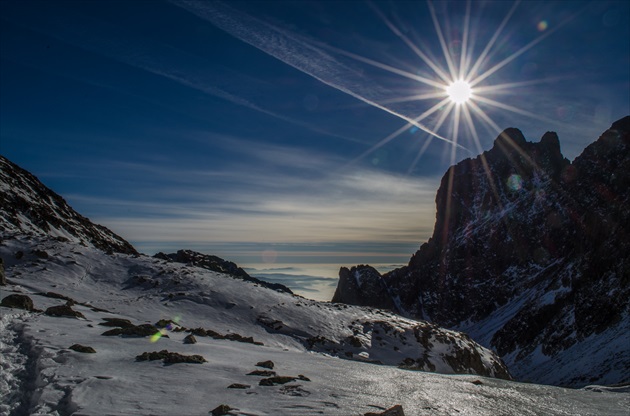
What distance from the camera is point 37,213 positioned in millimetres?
54406

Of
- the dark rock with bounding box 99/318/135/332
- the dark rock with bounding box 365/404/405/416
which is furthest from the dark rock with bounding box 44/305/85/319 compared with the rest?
the dark rock with bounding box 365/404/405/416

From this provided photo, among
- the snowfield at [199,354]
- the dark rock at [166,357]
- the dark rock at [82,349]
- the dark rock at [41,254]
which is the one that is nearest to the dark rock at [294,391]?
the snowfield at [199,354]

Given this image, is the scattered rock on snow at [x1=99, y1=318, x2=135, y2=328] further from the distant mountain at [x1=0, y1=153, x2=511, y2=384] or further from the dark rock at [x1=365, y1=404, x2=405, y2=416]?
the dark rock at [x1=365, y1=404, x2=405, y2=416]

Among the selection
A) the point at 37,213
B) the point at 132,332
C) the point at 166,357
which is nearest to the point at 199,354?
the point at 166,357

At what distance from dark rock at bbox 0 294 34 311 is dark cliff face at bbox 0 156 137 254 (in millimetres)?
23875

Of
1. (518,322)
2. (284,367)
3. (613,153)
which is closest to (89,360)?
(284,367)

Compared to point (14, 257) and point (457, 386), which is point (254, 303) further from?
point (457, 386)

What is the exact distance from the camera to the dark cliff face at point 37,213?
1927 inches

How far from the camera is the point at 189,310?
32562mm

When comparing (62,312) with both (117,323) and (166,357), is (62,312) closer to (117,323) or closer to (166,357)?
(117,323)

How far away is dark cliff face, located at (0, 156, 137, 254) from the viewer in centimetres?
4894

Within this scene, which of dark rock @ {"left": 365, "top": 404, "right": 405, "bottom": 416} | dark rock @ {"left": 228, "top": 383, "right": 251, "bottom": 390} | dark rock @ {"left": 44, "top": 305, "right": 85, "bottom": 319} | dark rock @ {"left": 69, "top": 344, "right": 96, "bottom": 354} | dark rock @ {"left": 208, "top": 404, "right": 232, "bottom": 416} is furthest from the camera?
dark rock @ {"left": 44, "top": 305, "right": 85, "bottom": 319}

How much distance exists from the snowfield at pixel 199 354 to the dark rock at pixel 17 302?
0.99m

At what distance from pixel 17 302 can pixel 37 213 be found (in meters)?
41.8
